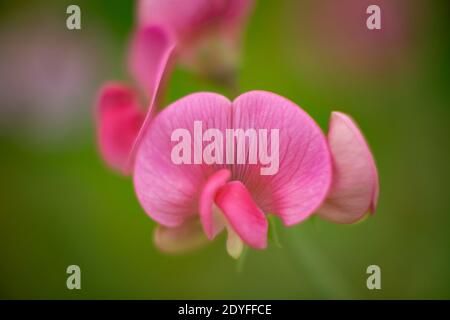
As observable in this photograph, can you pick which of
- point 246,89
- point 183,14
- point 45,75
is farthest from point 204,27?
point 45,75

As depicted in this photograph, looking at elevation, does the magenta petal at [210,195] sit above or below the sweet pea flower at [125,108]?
below

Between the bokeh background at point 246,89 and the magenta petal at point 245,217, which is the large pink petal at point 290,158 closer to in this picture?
the magenta petal at point 245,217

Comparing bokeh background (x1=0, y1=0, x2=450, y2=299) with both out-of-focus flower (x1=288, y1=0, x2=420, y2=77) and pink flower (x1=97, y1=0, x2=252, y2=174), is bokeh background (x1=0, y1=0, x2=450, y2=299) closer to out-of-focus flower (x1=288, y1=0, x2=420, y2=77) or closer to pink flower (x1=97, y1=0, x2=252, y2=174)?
out-of-focus flower (x1=288, y1=0, x2=420, y2=77)

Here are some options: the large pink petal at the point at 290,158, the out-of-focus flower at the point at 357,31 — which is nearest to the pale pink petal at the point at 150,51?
the large pink petal at the point at 290,158

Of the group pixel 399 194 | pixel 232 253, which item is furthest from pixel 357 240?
pixel 232 253

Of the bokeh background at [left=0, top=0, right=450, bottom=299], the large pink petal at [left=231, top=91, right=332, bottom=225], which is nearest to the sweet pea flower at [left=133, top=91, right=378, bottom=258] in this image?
the large pink petal at [left=231, top=91, right=332, bottom=225]
